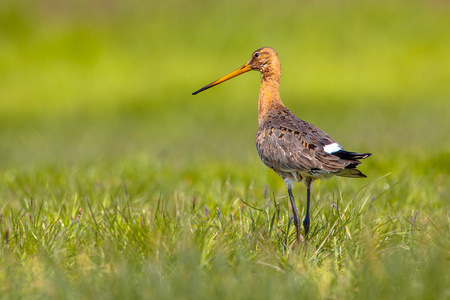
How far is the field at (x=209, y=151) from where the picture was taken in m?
3.62

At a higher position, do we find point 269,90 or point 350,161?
point 269,90

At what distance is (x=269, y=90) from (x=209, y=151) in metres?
4.66

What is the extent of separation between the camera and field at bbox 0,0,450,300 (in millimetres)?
3625

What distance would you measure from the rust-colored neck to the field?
2.44 ft

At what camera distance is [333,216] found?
15.0ft

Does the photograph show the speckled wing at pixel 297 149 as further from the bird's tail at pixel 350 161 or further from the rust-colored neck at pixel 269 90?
the rust-colored neck at pixel 269 90

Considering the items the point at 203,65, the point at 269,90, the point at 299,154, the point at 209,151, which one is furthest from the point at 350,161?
the point at 203,65

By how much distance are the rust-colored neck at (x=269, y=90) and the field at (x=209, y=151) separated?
74 centimetres

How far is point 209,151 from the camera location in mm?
10312

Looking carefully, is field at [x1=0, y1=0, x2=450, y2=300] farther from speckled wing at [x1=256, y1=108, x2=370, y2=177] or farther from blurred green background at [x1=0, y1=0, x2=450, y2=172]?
speckled wing at [x1=256, y1=108, x2=370, y2=177]

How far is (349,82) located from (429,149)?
9238 mm

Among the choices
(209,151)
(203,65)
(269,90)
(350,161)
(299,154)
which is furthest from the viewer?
(203,65)

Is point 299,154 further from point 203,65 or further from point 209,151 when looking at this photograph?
point 203,65

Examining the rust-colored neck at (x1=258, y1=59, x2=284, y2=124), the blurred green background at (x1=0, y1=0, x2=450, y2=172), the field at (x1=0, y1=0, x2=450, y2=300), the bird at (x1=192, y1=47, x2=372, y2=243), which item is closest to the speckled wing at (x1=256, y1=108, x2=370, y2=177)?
the bird at (x1=192, y1=47, x2=372, y2=243)
